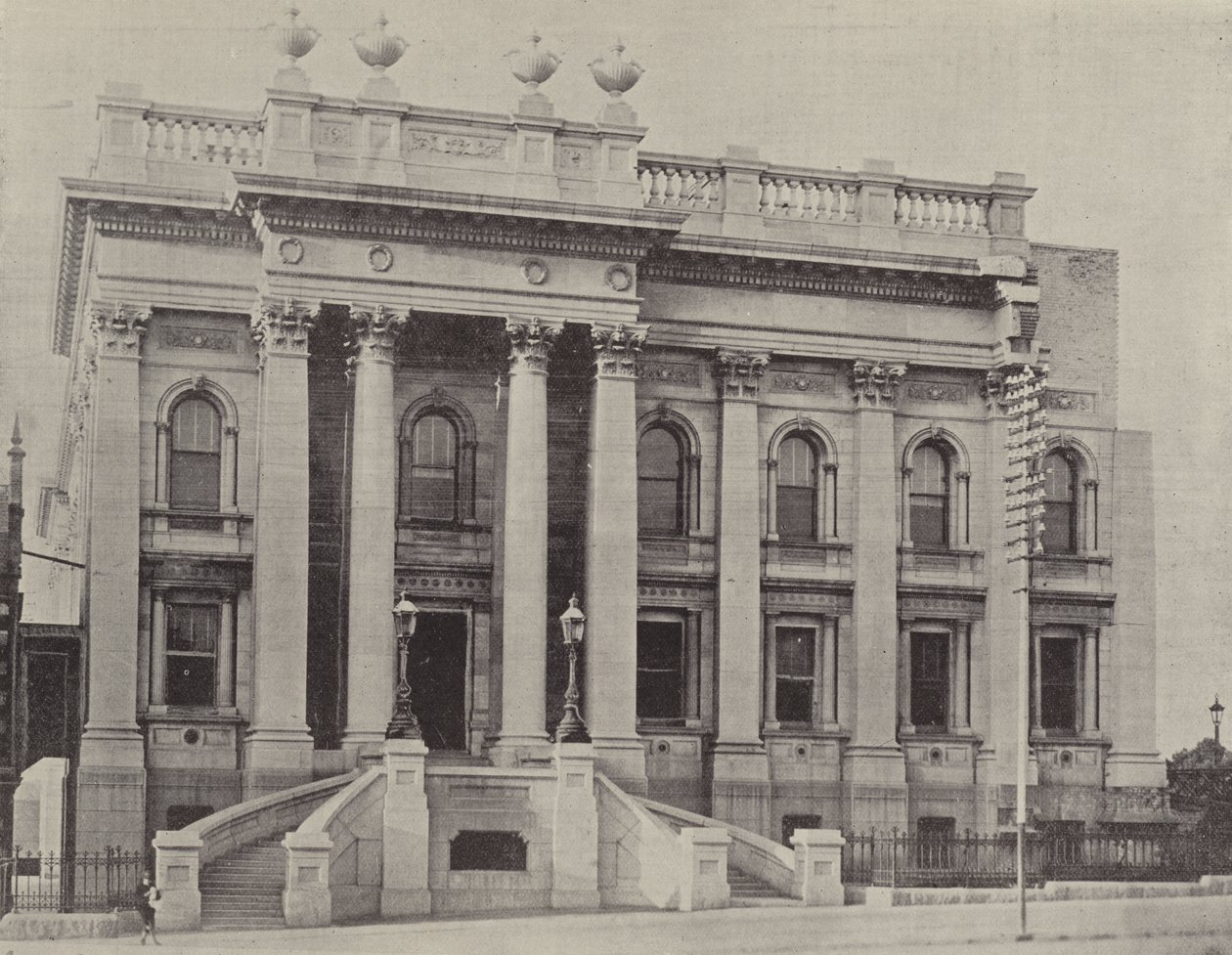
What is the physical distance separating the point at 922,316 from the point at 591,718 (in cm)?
1076

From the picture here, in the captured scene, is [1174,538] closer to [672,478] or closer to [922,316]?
[922,316]

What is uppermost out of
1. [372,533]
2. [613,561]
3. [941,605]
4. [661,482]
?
[661,482]

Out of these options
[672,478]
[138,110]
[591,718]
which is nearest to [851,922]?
[591,718]

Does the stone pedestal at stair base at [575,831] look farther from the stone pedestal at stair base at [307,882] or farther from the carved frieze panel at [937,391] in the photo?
the carved frieze panel at [937,391]

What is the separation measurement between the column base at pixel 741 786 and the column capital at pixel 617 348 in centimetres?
733

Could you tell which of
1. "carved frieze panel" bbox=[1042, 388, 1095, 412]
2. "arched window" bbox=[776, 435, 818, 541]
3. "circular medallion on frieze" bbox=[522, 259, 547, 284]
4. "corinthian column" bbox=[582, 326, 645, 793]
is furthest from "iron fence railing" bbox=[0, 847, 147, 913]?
"carved frieze panel" bbox=[1042, 388, 1095, 412]

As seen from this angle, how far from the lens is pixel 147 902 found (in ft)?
98.0

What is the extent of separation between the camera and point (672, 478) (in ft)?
133

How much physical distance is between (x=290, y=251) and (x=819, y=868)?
13.9m

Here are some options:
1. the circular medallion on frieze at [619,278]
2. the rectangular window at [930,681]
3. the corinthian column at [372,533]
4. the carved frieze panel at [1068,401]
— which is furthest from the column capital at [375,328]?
the carved frieze panel at [1068,401]

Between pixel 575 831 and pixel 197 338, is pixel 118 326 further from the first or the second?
pixel 575 831

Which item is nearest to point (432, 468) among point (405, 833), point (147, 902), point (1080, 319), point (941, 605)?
point (405, 833)

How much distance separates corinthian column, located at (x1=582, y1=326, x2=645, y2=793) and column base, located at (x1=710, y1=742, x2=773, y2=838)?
2.07 metres

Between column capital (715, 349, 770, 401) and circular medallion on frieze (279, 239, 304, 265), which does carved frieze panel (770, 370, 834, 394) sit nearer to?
column capital (715, 349, 770, 401)
